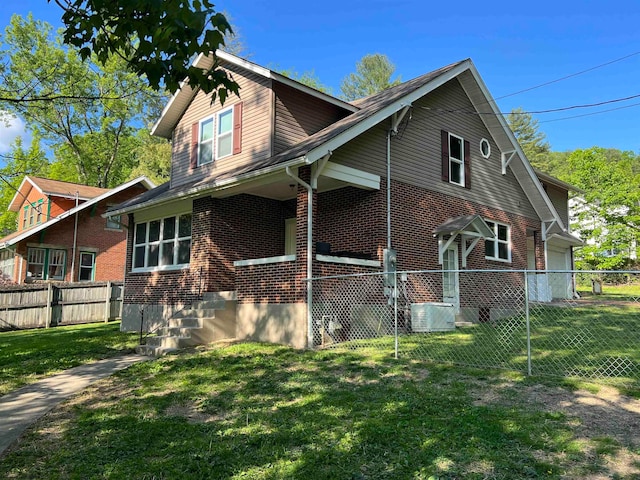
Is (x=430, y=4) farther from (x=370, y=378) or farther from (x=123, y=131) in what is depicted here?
(x=123, y=131)

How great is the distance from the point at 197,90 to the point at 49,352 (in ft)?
20.9

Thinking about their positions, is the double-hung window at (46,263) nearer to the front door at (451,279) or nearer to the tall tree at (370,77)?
the front door at (451,279)

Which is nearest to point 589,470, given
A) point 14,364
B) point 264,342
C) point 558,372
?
point 558,372

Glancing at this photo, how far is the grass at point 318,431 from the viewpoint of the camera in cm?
391

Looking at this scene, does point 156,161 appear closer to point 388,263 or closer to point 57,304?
point 57,304

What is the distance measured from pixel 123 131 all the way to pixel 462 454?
126ft

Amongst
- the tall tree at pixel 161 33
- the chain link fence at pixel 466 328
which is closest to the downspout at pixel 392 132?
the chain link fence at pixel 466 328

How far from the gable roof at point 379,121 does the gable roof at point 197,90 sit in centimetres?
84

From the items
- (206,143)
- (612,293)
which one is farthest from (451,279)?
(612,293)

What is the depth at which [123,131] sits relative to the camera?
37.5 metres

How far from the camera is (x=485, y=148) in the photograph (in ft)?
50.1

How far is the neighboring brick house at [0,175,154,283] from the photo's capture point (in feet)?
74.0

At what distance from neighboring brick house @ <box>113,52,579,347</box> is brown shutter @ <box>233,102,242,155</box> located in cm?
5

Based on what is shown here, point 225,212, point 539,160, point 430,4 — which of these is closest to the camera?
point 225,212
